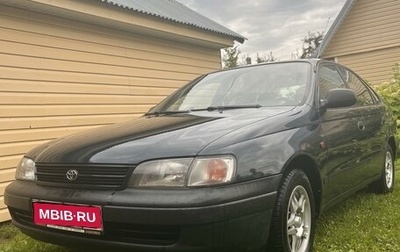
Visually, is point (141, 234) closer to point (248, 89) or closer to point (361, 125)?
point (248, 89)

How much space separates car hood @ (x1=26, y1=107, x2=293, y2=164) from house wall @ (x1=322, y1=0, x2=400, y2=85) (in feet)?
43.0

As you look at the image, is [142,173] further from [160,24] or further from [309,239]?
[160,24]

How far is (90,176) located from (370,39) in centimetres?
1460

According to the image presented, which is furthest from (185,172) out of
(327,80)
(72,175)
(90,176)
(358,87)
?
(358,87)

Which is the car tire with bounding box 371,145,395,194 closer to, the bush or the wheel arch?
the wheel arch

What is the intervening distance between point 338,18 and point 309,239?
13.8 meters

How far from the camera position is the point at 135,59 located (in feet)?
22.4

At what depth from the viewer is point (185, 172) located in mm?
2334

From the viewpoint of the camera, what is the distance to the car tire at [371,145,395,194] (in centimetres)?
478

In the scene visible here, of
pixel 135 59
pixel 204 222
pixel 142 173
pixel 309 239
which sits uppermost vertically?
pixel 135 59

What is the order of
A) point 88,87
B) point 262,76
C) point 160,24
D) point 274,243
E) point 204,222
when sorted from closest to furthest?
point 204,222 < point 274,243 < point 262,76 < point 88,87 < point 160,24

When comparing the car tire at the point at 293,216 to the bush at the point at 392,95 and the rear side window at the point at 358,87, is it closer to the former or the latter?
the rear side window at the point at 358,87

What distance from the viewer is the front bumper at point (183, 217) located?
87.7 inches

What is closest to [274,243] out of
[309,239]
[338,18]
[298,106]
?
[309,239]
